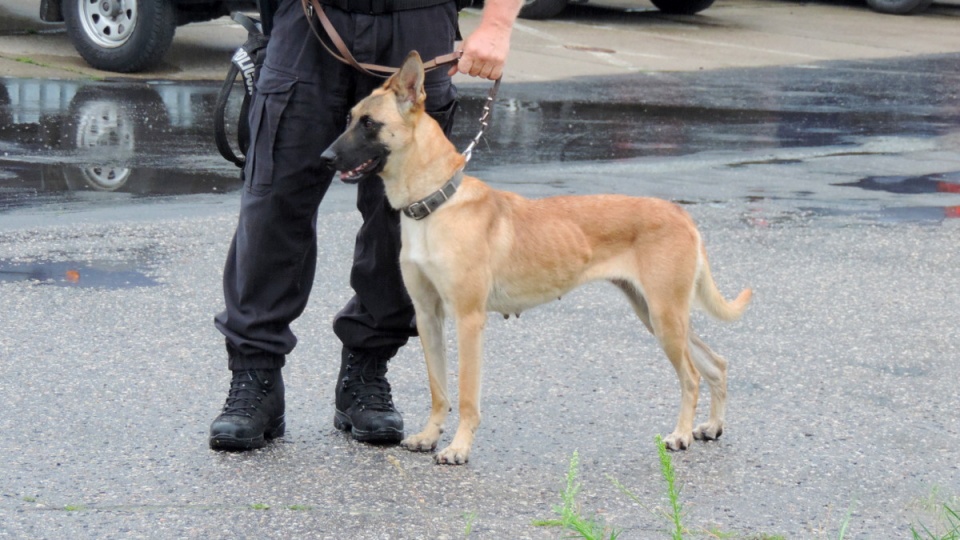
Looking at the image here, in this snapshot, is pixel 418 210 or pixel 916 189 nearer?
pixel 418 210

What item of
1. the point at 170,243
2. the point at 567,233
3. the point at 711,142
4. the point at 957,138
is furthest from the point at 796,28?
the point at 567,233

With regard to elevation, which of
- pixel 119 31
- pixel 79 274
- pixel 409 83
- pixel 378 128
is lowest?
pixel 79 274

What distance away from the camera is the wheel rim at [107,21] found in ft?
33.0

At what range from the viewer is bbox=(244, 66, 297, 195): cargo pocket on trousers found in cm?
364

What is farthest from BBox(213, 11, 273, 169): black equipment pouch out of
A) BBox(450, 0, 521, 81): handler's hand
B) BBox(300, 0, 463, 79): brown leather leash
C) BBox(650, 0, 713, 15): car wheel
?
BBox(650, 0, 713, 15): car wheel

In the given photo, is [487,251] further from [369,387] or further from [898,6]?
[898,6]

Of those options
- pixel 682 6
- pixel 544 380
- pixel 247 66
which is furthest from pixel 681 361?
pixel 682 6

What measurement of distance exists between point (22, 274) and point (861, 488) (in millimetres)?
3377

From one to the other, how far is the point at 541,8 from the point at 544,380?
36.8ft

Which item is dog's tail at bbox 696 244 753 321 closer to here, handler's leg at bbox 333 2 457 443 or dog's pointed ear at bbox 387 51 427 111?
handler's leg at bbox 333 2 457 443

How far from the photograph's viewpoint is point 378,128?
11.7 ft

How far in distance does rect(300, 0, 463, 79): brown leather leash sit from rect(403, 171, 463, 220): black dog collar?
0.33 metres

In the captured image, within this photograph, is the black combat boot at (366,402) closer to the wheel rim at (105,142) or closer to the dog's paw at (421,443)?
the dog's paw at (421,443)

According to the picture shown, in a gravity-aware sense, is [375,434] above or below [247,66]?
below
